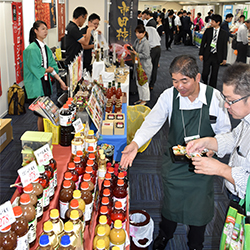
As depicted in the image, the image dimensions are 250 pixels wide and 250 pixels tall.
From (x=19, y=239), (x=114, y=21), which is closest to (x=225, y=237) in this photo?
(x=19, y=239)

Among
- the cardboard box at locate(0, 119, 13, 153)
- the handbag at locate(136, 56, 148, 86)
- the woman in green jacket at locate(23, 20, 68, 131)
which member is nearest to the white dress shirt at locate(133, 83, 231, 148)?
the woman in green jacket at locate(23, 20, 68, 131)

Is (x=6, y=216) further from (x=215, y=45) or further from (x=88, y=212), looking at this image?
(x=215, y=45)

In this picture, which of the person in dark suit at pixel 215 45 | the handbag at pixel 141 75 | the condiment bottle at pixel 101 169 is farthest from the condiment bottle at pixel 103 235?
the person in dark suit at pixel 215 45

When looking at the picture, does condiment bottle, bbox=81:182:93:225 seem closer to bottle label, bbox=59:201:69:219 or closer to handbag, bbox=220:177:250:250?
bottle label, bbox=59:201:69:219

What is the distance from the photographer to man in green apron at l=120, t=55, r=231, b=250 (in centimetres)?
187

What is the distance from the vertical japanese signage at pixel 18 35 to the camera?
5.33 m

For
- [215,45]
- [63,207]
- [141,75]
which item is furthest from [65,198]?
[215,45]

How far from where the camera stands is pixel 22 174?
4.25 feet

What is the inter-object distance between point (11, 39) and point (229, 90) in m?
4.85

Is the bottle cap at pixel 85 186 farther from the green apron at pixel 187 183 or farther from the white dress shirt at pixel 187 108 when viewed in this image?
the green apron at pixel 187 183

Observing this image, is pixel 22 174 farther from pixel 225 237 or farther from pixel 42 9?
pixel 42 9

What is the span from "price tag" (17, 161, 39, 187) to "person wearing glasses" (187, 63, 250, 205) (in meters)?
0.87

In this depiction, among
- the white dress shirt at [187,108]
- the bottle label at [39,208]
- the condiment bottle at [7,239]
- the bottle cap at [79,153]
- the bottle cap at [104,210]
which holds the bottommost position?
the bottle cap at [104,210]

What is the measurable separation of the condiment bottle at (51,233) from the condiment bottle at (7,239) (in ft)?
0.40
